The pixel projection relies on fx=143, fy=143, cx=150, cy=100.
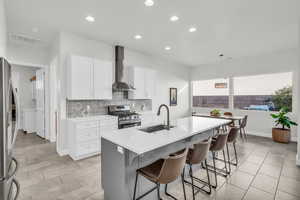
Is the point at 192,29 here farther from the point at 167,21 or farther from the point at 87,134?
the point at 87,134

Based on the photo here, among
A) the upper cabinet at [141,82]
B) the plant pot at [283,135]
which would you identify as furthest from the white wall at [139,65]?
the plant pot at [283,135]

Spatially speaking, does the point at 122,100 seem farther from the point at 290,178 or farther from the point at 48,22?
the point at 290,178

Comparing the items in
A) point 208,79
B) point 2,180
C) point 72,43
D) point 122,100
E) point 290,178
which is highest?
point 72,43

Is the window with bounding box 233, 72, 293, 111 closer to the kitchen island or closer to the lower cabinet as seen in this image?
the kitchen island

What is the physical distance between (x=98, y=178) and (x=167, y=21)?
3.38 metres

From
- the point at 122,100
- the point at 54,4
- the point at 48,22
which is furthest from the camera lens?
the point at 122,100

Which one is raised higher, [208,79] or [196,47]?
[196,47]

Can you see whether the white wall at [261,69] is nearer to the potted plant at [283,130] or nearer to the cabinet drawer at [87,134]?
the potted plant at [283,130]

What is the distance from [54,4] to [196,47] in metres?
3.89

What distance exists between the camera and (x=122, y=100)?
15.4 ft

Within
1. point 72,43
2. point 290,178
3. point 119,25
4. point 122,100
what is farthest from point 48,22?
point 290,178

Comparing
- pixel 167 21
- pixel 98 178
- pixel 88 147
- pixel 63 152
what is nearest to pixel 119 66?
pixel 167 21

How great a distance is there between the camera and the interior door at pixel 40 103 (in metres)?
4.78

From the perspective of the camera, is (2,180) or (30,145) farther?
(30,145)
